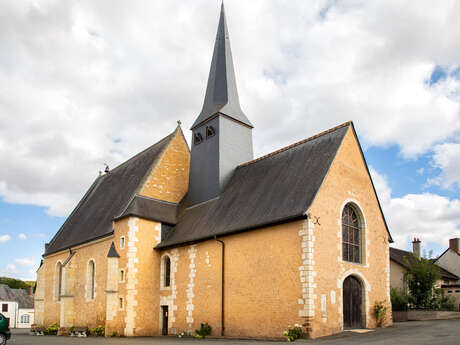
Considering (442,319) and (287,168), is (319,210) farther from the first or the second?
(442,319)

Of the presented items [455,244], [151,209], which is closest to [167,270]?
[151,209]

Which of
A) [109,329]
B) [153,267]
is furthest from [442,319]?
[109,329]

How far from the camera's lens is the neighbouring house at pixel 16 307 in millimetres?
53719

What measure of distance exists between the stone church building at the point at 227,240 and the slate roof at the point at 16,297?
1214 inches

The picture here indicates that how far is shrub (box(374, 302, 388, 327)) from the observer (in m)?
17.5

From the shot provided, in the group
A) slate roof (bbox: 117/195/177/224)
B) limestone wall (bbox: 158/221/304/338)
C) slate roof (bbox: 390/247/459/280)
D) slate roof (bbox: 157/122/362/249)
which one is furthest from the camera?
slate roof (bbox: 390/247/459/280)

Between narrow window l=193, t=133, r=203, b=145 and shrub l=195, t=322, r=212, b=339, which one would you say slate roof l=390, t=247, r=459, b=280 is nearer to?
narrow window l=193, t=133, r=203, b=145

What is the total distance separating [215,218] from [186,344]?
20.7 ft

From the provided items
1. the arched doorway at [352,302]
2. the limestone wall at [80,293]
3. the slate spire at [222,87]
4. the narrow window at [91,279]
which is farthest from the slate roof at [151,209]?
the arched doorway at [352,302]

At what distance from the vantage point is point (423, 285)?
885 inches

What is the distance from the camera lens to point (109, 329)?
67.9 ft

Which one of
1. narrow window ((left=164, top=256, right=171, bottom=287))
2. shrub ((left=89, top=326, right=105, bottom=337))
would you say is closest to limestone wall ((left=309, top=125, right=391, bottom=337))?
narrow window ((left=164, top=256, right=171, bottom=287))

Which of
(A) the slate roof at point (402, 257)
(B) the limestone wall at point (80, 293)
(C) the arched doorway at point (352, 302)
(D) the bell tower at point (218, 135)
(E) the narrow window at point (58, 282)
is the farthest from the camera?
(A) the slate roof at point (402, 257)

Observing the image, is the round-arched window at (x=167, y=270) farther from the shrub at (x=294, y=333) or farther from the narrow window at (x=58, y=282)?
the narrow window at (x=58, y=282)
